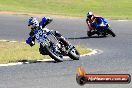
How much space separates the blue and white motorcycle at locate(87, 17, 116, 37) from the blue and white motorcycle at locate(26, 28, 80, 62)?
1212cm

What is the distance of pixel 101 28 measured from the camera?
29.2 meters

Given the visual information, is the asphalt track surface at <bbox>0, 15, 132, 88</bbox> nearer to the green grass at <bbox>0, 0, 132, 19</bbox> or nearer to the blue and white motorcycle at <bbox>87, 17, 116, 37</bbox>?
the blue and white motorcycle at <bbox>87, 17, 116, 37</bbox>

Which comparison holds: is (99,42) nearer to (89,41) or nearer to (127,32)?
(89,41)

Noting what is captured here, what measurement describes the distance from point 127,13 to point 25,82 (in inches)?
1551

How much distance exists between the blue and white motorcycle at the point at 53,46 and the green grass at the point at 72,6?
3218cm

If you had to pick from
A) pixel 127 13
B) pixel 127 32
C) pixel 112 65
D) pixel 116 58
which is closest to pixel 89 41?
pixel 127 32

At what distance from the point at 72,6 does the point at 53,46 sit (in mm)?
38520

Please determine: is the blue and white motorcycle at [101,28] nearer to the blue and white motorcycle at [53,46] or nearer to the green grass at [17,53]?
the green grass at [17,53]

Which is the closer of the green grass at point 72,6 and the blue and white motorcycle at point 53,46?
the blue and white motorcycle at point 53,46

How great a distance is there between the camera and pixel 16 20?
38438 mm

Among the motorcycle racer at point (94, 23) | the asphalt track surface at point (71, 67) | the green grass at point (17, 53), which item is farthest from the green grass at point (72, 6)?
the green grass at point (17, 53)

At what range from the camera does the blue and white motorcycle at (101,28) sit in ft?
95.3

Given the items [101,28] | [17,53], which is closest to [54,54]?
[17,53]

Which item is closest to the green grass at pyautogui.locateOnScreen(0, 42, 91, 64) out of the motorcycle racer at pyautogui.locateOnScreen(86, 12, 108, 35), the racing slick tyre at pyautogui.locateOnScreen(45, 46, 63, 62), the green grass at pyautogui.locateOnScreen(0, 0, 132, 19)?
the racing slick tyre at pyautogui.locateOnScreen(45, 46, 63, 62)
